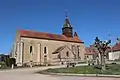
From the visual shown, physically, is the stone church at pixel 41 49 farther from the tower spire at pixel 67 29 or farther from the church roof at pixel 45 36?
the tower spire at pixel 67 29

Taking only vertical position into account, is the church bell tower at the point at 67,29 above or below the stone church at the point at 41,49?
above

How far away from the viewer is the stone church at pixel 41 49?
234ft

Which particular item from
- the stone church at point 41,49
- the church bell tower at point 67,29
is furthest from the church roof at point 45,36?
the church bell tower at point 67,29

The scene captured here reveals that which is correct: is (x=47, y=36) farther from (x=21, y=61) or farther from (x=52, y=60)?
(x=21, y=61)

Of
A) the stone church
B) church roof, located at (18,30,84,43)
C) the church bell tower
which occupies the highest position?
the church bell tower

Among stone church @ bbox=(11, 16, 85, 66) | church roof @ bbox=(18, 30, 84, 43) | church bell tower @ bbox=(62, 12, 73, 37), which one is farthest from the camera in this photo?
church bell tower @ bbox=(62, 12, 73, 37)

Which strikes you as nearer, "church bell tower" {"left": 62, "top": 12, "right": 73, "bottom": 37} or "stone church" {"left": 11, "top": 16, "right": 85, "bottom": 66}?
"stone church" {"left": 11, "top": 16, "right": 85, "bottom": 66}

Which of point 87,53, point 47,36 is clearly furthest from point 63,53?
point 87,53

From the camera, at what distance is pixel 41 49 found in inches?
3004

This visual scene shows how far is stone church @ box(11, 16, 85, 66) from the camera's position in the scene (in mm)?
71250

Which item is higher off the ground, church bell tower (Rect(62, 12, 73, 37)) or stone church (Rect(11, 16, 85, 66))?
church bell tower (Rect(62, 12, 73, 37))

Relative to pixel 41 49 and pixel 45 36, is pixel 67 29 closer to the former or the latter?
pixel 45 36

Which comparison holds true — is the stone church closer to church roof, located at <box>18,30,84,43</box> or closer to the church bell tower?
church roof, located at <box>18,30,84,43</box>

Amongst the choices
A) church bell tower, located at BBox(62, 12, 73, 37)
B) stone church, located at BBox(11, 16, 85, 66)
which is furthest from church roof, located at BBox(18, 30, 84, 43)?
church bell tower, located at BBox(62, 12, 73, 37)
